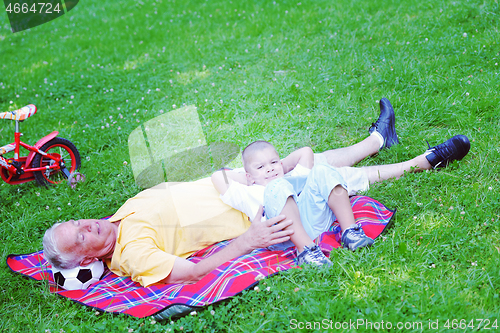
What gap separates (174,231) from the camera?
3105 mm

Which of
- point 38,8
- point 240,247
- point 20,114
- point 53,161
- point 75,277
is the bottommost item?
point 75,277

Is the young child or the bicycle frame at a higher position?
the young child

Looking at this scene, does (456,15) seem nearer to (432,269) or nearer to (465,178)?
(465,178)

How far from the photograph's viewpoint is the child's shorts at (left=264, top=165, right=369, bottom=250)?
2766mm

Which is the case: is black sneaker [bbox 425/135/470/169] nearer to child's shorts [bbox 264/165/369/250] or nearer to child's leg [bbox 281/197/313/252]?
child's shorts [bbox 264/165/369/250]

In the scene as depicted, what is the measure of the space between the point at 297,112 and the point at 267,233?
2.57m

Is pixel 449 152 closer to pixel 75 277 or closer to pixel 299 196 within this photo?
pixel 299 196

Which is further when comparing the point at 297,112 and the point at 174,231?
the point at 297,112

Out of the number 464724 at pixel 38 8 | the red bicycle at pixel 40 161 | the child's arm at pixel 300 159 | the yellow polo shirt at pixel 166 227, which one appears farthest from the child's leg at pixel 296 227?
the number 464724 at pixel 38 8

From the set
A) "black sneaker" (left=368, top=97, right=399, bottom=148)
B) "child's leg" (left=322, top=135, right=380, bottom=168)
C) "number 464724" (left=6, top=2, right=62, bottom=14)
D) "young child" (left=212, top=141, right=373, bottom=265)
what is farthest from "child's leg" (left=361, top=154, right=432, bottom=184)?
"number 464724" (left=6, top=2, right=62, bottom=14)

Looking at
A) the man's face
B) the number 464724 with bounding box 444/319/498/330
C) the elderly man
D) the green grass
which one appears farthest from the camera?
the man's face

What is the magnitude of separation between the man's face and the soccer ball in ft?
0.20

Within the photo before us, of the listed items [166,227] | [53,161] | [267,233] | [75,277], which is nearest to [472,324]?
[267,233]

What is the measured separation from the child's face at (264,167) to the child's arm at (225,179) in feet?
0.26
